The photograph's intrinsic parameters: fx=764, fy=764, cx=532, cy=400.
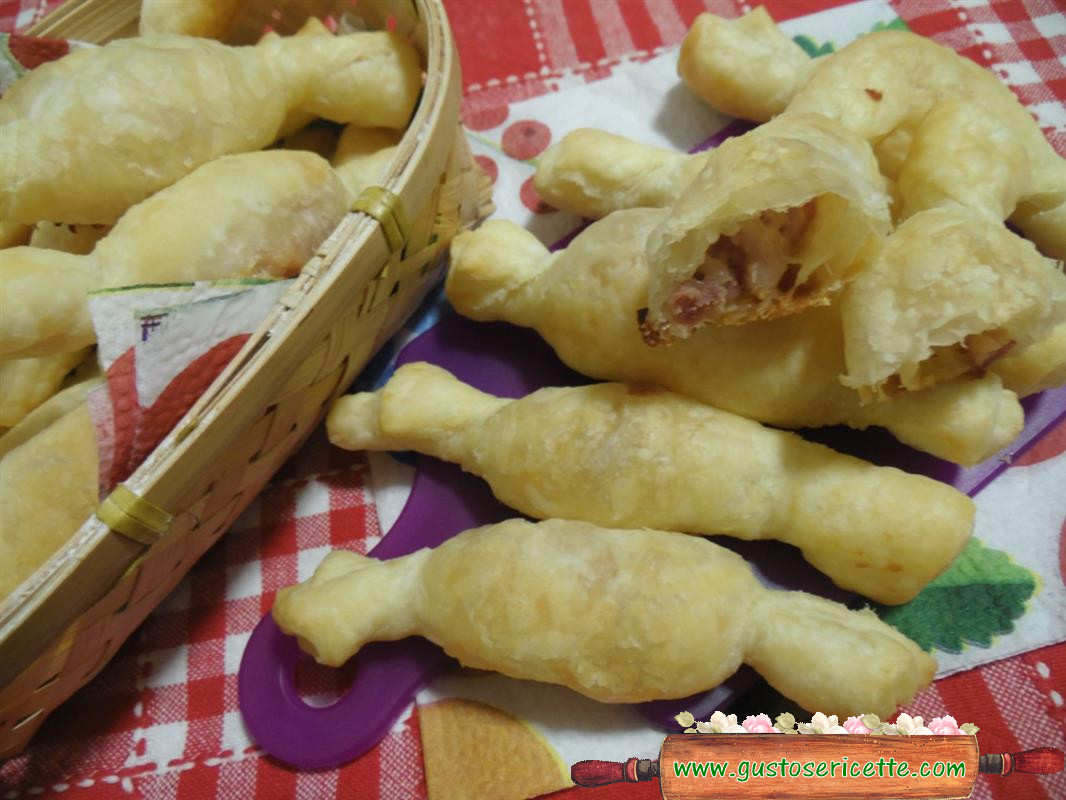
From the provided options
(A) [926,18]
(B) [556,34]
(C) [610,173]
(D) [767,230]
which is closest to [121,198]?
(C) [610,173]

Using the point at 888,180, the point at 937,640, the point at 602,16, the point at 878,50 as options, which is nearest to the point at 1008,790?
the point at 937,640

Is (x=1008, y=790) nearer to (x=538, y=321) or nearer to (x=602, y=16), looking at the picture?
(x=538, y=321)

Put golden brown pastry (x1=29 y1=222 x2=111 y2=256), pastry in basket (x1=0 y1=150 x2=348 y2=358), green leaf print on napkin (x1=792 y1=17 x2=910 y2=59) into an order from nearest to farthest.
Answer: pastry in basket (x1=0 y1=150 x2=348 y2=358)
golden brown pastry (x1=29 y1=222 x2=111 y2=256)
green leaf print on napkin (x1=792 y1=17 x2=910 y2=59)

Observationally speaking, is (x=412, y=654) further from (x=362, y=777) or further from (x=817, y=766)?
(x=817, y=766)

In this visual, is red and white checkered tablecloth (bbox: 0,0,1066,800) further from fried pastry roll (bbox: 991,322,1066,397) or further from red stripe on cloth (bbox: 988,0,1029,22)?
fried pastry roll (bbox: 991,322,1066,397)

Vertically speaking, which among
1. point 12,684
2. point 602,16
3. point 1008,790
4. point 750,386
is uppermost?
point 602,16

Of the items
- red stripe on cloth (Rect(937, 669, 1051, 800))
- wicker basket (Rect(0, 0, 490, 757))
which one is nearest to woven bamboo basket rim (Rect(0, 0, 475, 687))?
wicker basket (Rect(0, 0, 490, 757))
